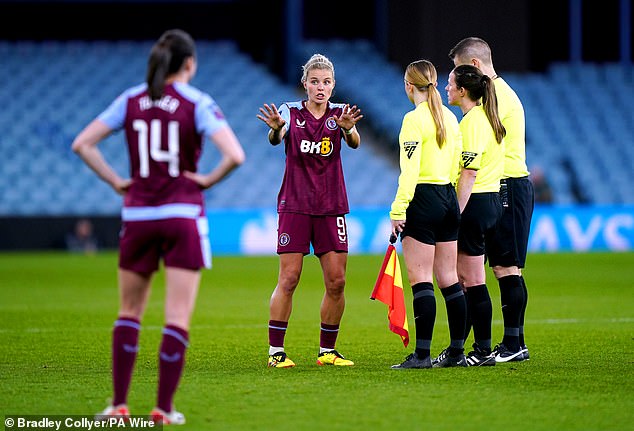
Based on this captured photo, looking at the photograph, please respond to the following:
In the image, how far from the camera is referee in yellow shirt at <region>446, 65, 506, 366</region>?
800 cm

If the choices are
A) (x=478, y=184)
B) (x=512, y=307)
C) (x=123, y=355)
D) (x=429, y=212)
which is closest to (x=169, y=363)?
(x=123, y=355)

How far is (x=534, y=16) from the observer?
30.2 m

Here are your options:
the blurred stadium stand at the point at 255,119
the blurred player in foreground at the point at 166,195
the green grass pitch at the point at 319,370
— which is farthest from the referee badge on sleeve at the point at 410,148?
the blurred stadium stand at the point at 255,119

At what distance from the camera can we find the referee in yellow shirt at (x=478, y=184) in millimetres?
7996

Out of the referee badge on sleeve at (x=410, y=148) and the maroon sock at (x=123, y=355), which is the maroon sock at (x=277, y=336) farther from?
the maroon sock at (x=123, y=355)

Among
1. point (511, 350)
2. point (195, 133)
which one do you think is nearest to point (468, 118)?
point (511, 350)

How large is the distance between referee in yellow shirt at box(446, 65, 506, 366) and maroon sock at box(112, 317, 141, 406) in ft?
10.2

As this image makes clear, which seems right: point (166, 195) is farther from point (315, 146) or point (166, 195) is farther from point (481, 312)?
point (481, 312)

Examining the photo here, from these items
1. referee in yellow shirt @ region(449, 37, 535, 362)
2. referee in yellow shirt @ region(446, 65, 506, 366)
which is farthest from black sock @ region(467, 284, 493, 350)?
referee in yellow shirt @ region(449, 37, 535, 362)

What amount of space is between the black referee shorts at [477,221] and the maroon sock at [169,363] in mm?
3095

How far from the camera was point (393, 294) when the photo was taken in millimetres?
8109

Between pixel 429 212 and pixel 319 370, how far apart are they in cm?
133

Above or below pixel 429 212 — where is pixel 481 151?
above

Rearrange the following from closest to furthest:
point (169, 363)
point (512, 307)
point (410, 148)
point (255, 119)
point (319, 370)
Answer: point (169, 363) → point (410, 148) → point (319, 370) → point (512, 307) → point (255, 119)
